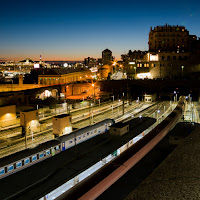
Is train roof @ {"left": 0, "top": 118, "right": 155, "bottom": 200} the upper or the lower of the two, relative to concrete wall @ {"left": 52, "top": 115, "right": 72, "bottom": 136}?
lower

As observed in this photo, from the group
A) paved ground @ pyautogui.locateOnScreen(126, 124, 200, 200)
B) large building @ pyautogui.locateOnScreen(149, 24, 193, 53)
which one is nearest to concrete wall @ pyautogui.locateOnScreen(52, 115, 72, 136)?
paved ground @ pyautogui.locateOnScreen(126, 124, 200, 200)

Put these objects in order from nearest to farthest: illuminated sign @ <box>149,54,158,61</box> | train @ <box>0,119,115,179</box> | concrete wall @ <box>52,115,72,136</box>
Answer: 1. train @ <box>0,119,115,179</box>
2. concrete wall @ <box>52,115,72,136</box>
3. illuminated sign @ <box>149,54,158,61</box>

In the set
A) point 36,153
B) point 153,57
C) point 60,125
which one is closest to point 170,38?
point 153,57

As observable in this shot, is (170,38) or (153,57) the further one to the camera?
(170,38)

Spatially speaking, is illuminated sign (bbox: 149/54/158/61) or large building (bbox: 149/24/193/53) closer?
illuminated sign (bbox: 149/54/158/61)

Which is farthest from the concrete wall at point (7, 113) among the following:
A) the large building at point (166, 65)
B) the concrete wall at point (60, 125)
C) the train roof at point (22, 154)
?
the large building at point (166, 65)

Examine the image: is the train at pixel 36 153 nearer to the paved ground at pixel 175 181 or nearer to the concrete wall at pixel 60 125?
the concrete wall at pixel 60 125

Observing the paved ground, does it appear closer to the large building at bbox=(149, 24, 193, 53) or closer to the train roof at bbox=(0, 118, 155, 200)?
the train roof at bbox=(0, 118, 155, 200)

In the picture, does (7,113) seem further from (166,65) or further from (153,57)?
(166,65)

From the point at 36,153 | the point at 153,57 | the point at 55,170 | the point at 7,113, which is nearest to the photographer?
the point at 55,170

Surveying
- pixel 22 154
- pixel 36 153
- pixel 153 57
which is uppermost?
pixel 153 57

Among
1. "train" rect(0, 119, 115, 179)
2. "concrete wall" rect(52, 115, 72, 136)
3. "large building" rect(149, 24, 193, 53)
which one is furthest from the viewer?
"large building" rect(149, 24, 193, 53)

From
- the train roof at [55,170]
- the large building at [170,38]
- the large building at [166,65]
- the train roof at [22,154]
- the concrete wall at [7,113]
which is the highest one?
the large building at [170,38]

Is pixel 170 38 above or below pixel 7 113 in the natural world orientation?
above
